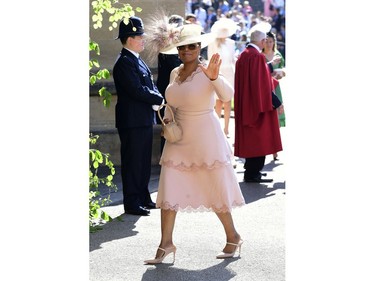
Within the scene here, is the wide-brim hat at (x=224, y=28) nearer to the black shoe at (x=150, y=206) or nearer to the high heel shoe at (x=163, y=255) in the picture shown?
the black shoe at (x=150, y=206)

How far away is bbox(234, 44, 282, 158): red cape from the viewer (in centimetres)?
1271

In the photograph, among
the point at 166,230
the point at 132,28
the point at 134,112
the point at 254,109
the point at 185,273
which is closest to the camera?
the point at 185,273

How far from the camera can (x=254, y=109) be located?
503 inches

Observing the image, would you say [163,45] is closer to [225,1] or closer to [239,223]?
[239,223]

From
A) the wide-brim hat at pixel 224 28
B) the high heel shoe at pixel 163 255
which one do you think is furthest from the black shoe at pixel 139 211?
the wide-brim hat at pixel 224 28

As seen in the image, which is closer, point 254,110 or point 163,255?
point 163,255

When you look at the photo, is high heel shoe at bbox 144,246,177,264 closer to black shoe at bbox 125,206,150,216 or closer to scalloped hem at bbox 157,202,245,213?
scalloped hem at bbox 157,202,245,213

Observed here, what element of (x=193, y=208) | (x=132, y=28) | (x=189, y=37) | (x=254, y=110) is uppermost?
(x=132, y=28)

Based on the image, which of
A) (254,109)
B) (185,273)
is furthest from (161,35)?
(254,109)

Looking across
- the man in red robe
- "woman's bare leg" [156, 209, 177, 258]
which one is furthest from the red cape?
"woman's bare leg" [156, 209, 177, 258]

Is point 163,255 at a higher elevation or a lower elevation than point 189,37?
lower

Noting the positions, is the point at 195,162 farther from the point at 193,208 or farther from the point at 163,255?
the point at 163,255

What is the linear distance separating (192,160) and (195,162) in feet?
0.09
